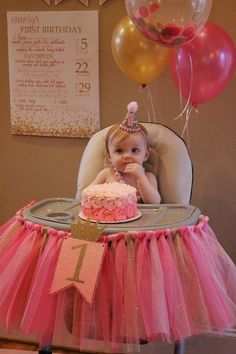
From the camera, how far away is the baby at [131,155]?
69.6 inches

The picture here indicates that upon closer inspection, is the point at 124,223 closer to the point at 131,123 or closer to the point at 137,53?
the point at 131,123

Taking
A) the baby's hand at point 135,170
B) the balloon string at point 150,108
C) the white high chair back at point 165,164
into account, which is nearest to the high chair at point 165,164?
the white high chair back at point 165,164

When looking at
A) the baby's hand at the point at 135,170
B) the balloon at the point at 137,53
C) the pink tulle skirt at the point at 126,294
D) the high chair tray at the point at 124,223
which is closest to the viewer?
the pink tulle skirt at the point at 126,294

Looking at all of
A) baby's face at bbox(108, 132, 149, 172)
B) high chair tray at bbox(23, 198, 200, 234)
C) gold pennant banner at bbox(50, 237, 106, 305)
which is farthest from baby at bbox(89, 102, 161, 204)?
gold pennant banner at bbox(50, 237, 106, 305)

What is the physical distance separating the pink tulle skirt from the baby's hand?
1.31 feet

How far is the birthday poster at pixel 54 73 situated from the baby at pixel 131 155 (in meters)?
0.76

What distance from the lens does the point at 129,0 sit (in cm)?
170

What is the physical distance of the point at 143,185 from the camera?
1.76 meters

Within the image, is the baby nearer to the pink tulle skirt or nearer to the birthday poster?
the pink tulle skirt

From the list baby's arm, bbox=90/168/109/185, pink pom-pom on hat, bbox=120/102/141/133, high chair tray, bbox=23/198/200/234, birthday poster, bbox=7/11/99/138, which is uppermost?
birthday poster, bbox=7/11/99/138

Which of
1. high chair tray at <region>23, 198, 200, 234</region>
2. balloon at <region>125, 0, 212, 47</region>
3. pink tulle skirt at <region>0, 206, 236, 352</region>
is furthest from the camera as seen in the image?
balloon at <region>125, 0, 212, 47</region>

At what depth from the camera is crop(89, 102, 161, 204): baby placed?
1.77 meters

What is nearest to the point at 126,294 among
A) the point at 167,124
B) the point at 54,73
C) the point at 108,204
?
the point at 108,204

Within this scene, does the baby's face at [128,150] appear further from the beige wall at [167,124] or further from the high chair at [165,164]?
the beige wall at [167,124]
